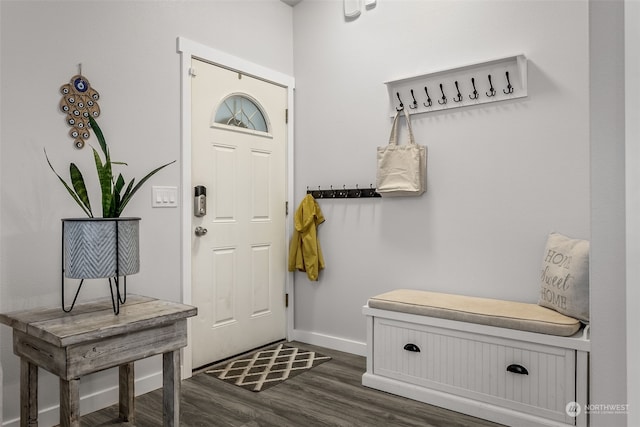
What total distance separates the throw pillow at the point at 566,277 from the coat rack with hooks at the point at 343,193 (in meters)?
1.19

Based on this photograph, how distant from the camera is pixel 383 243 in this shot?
3.10 m

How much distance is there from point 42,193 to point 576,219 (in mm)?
2738

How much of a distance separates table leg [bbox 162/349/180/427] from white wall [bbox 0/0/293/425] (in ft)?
2.08

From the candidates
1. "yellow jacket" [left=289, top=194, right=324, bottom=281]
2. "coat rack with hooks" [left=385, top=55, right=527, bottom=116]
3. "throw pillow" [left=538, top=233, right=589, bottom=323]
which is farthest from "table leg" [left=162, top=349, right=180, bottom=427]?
"coat rack with hooks" [left=385, top=55, right=527, bottom=116]

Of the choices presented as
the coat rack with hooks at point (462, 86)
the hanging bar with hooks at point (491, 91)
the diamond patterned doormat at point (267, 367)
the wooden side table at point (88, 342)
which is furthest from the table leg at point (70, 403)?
the hanging bar with hooks at point (491, 91)

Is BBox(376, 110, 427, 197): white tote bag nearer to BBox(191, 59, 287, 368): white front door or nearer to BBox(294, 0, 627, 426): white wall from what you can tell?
BBox(294, 0, 627, 426): white wall

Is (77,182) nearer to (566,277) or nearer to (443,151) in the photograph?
(443,151)

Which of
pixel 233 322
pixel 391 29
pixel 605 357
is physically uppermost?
pixel 391 29

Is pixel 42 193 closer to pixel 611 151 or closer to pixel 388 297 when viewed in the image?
pixel 388 297

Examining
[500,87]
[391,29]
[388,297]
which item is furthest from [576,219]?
[391,29]

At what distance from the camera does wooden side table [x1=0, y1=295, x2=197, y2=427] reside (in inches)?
62.8

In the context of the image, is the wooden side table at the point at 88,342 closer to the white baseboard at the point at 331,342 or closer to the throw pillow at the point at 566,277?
the white baseboard at the point at 331,342

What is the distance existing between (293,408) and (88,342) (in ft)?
3.76

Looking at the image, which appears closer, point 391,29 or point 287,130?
point 391,29
